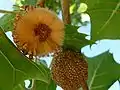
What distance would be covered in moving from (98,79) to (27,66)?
1.87 feet

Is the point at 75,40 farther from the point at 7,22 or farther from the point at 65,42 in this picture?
the point at 7,22

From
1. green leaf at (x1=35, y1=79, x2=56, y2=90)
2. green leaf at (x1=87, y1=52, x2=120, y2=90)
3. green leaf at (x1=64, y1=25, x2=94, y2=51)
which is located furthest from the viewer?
green leaf at (x1=87, y1=52, x2=120, y2=90)

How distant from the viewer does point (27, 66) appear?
1147mm

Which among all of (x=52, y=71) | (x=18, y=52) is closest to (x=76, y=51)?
(x=52, y=71)

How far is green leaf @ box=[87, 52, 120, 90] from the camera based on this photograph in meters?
1.60

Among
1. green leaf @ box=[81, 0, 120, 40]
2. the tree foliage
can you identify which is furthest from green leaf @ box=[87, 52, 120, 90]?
green leaf @ box=[81, 0, 120, 40]

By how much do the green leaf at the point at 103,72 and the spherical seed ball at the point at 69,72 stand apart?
39cm

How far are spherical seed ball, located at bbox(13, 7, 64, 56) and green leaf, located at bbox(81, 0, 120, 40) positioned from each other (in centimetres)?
18

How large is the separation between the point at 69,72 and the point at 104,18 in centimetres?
19

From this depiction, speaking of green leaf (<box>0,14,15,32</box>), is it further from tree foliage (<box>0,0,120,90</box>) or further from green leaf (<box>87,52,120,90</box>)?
green leaf (<box>87,52,120,90</box>)

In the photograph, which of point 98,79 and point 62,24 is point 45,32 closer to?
point 62,24

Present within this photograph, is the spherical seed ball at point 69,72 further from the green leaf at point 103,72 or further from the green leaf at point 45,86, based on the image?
the green leaf at point 103,72

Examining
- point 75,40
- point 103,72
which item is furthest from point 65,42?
point 103,72

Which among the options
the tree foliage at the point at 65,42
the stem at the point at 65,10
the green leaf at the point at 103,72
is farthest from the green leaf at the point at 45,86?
the stem at the point at 65,10
